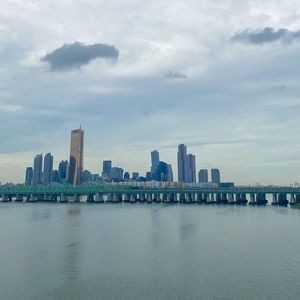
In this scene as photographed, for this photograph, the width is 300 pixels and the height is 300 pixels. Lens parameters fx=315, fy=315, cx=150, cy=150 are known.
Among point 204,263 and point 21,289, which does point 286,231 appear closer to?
point 204,263

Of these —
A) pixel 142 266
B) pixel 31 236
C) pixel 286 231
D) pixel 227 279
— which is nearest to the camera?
pixel 227 279

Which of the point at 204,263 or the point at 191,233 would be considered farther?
the point at 191,233

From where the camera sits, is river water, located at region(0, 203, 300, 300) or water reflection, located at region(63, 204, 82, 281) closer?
river water, located at region(0, 203, 300, 300)

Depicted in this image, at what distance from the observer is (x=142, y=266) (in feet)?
155

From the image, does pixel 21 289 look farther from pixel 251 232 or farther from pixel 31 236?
pixel 251 232

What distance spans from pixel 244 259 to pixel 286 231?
36370mm

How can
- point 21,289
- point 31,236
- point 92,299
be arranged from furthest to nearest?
point 31,236
point 21,289
point 92,299

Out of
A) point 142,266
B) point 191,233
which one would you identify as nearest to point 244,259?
point 142,266

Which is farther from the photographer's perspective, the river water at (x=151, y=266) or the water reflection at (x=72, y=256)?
the water reflection at (x=72, y=256)

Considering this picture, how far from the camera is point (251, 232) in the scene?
81.9 metres

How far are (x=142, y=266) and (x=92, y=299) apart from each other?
14168mm

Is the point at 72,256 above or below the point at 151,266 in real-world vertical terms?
above

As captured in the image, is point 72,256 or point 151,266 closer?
point 151,266

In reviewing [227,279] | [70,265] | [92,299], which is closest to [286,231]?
[227,279]
